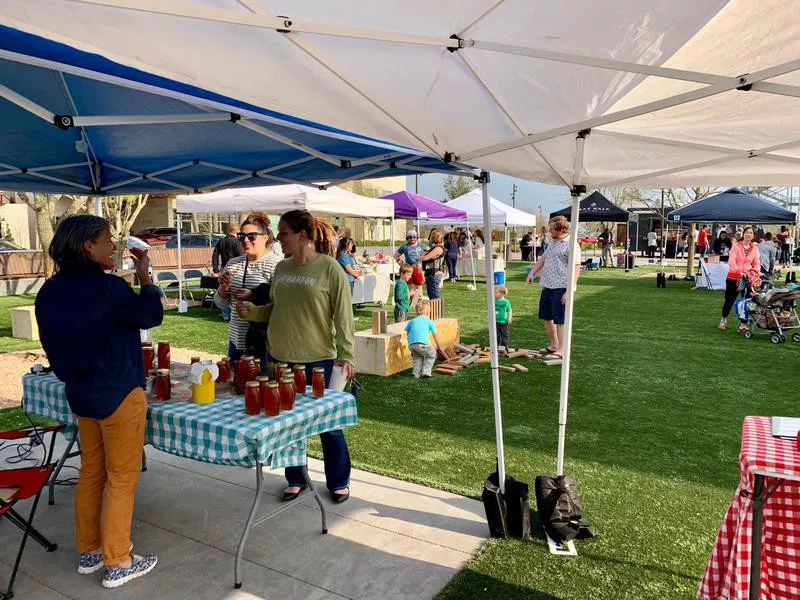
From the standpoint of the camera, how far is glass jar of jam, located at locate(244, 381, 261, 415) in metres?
2.87

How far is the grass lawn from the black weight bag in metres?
0.09

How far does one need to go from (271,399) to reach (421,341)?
156 inches

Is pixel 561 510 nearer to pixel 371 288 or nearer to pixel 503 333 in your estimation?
pixel 503 333

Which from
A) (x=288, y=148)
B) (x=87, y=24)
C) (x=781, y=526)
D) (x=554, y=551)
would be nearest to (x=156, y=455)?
(x=288, y=148)

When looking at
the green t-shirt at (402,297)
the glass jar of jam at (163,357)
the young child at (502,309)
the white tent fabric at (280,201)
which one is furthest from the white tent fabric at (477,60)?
the white tent fabric at (280,201)

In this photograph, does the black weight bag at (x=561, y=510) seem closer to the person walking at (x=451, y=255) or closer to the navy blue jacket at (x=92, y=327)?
the navy blue jacket at (x=92, y=327)

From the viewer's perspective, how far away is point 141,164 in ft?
18.0

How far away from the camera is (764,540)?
2352 mm

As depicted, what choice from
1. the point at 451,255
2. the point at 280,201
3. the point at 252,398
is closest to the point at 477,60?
the point at 252,398

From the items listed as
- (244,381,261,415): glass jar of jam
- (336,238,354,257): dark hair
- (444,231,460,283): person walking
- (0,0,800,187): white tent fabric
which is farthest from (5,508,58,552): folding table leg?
(444,231,460,283): person walking

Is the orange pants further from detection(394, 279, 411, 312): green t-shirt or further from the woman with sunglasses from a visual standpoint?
detection(394, 279, 411, 312): green t-shirt

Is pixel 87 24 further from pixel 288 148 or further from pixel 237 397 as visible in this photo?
pixel 288 148

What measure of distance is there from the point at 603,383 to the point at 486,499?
155 inches

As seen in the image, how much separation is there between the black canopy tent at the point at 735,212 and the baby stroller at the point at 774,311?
6.79 metres
